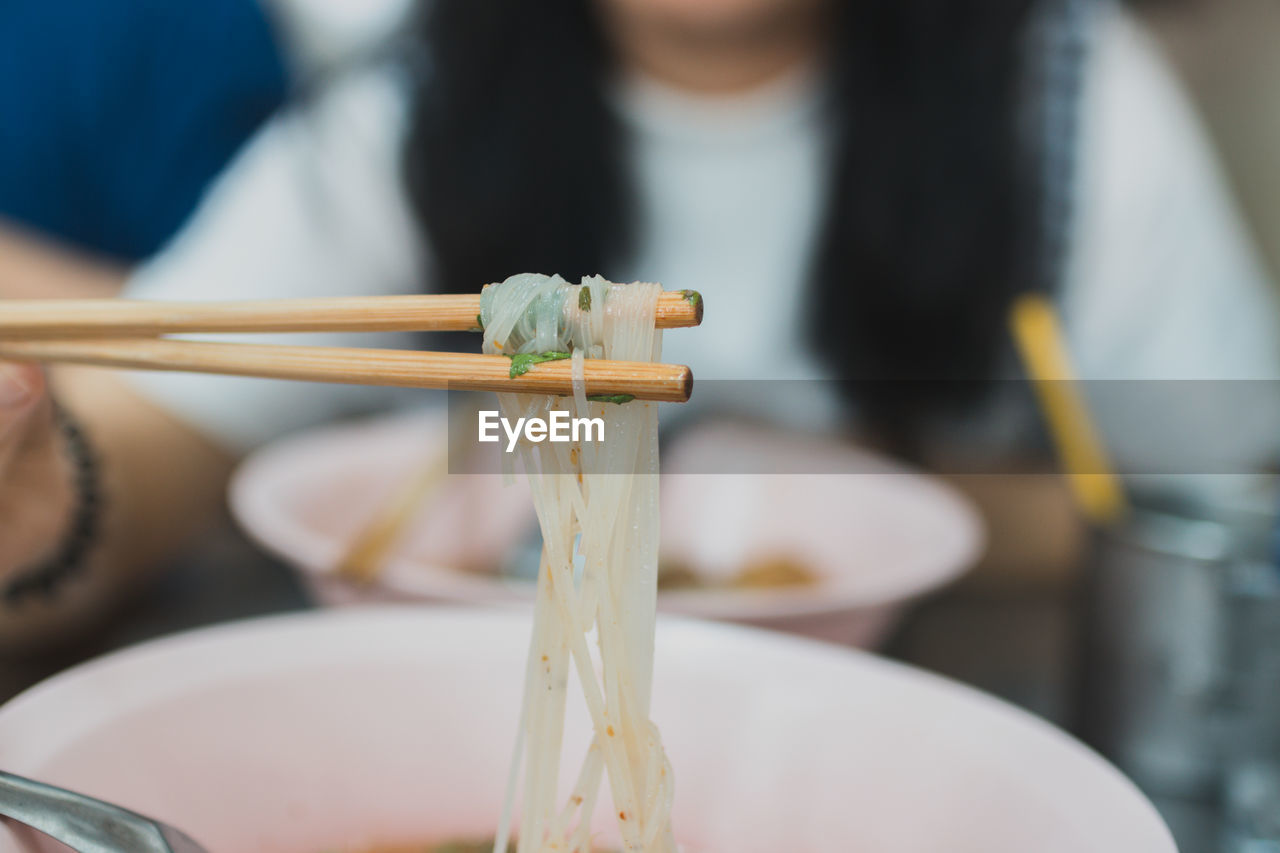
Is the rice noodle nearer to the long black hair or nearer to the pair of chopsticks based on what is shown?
the pair of chopsticks

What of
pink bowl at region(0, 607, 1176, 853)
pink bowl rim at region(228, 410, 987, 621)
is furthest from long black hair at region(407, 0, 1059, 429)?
pink bowl at region(0, 607, 1176, 853)

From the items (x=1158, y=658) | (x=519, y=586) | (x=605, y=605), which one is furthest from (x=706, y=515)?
(x=605, y=605)

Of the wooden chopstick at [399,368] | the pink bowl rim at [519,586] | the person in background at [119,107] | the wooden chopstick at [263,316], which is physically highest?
the person in background at [119,107]

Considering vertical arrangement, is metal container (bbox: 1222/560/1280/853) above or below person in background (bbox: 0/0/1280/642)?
below

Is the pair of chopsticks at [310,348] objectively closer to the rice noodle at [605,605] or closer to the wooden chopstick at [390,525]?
the rice noodle at [605,605]

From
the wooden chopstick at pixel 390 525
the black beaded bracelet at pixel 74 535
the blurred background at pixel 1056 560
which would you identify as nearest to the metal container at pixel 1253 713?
the blurred background at pixel 1056 560

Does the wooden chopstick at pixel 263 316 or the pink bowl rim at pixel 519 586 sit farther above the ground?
the wooden chopstick at pixel 263 316

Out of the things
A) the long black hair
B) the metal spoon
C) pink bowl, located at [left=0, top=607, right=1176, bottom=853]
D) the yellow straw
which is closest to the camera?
the metal spoon

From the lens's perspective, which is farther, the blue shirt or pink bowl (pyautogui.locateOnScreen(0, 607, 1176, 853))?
the blue shirt
